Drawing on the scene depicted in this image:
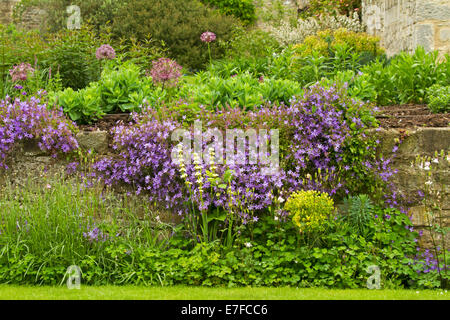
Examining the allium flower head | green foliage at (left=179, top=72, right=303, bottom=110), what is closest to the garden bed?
green foliage at (left=179, top=72, right=303, bottom=110)

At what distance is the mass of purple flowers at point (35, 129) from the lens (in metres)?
4.85

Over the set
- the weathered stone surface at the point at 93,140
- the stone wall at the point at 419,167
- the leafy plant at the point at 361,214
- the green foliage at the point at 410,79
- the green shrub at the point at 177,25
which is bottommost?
the leafy plant at the point at 361,214

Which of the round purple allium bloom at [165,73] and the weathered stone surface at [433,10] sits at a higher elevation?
the weathered stone surface at [433,10]

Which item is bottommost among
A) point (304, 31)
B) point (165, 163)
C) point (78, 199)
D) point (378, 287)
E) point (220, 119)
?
point (378, 287)

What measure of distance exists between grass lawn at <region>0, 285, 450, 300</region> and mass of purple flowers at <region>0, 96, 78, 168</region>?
55.2 inches

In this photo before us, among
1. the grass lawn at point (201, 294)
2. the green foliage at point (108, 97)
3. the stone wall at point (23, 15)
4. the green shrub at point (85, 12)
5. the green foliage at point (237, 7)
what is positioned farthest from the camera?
the stone wall at point (23, 15)

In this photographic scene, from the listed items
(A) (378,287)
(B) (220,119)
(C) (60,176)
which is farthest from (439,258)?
(C) (60,176)

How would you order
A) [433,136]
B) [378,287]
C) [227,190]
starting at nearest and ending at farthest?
1. [378,287]
2. [227,190]
3. [433,136]

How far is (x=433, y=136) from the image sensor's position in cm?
461

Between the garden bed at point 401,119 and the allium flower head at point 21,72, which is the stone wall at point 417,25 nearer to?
the garden bed at point 401,119

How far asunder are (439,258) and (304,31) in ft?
26.3

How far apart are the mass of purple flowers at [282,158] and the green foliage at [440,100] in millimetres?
1167

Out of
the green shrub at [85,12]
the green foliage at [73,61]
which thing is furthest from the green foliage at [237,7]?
the green foliage at [73,61]

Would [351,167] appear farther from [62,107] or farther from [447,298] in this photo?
[62,107]
